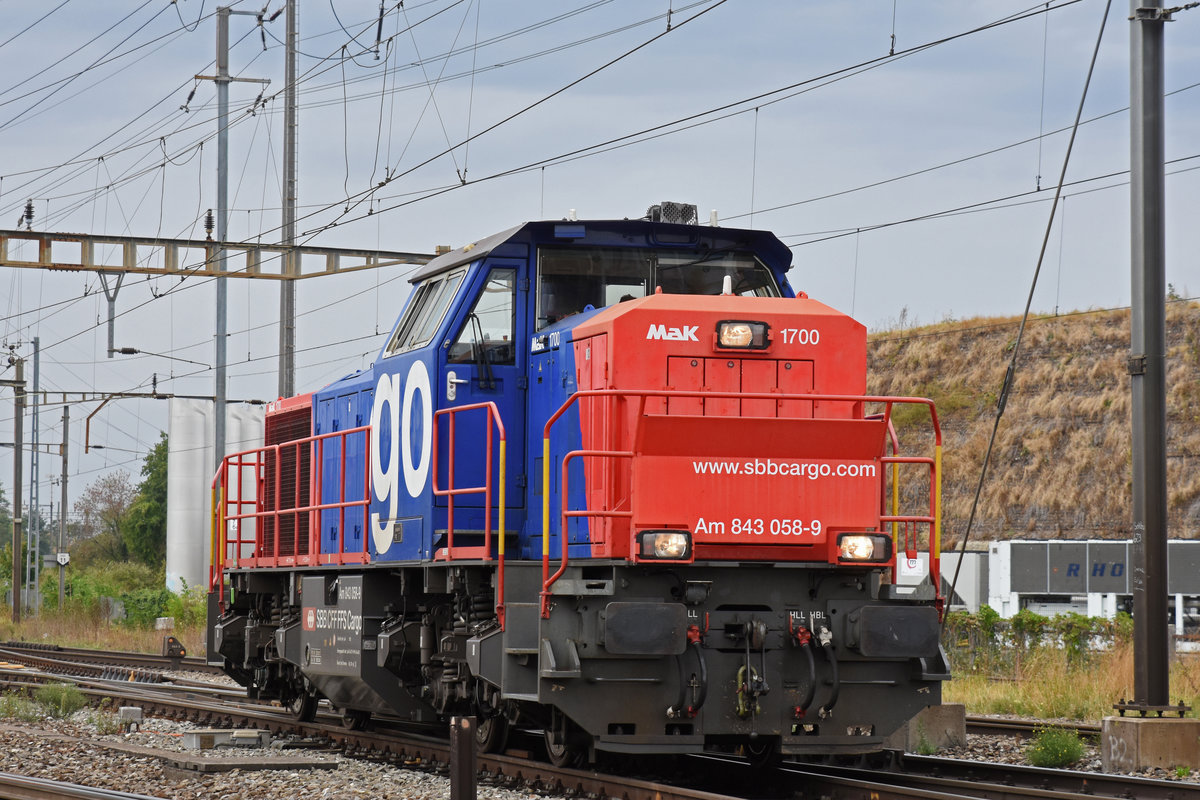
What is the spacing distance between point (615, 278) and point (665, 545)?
2.39m

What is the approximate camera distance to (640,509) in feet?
27.1

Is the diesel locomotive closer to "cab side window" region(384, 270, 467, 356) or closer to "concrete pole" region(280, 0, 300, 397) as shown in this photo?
"cab side window" region(384, 270, 467, 356)

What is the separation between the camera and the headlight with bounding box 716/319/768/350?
8734mm

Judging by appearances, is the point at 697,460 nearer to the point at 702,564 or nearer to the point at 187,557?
the point at 702,564

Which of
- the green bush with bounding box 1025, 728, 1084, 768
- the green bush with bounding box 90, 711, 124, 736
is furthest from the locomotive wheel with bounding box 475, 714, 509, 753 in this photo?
the green bush with bounding box 90, 711, 124, 736

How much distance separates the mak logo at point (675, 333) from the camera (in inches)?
342

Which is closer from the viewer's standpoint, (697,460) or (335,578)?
(697,460)

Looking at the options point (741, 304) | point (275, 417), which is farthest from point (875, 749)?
point (275, 417)

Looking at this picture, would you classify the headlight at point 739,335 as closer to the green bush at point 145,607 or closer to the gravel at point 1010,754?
the gravel at point 1010,754

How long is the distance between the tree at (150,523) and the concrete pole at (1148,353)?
58227 millimetres

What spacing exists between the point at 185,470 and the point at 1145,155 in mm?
36582

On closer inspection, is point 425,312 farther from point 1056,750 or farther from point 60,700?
point 60,700

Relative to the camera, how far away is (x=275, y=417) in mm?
14242

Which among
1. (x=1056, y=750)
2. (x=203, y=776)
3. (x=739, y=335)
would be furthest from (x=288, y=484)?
(x=1056, y=750)
